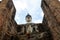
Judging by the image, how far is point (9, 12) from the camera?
36.4 ft

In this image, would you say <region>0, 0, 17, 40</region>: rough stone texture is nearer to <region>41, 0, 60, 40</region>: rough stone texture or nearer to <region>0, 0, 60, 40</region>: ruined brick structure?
<region>0, 0, 60, 40</region>: ruined brick structure

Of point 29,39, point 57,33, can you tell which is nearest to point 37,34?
point 29,39

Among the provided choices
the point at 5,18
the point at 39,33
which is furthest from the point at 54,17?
the point at 5,18

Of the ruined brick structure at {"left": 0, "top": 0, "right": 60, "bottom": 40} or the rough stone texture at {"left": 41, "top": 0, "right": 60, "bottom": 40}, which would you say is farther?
the ruined brick structure at {"left": 0, "top": 0, "right": 60, "bottom": 40}

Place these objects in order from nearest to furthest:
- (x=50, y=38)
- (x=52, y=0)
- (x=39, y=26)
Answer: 1. (x=50, y=38)
2. (x=52, y=0)
3. (x=39, y=26)

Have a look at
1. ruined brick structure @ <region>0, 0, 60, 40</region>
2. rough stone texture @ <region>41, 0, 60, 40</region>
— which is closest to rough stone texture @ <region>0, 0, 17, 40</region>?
ruined brick structure @ <region>0, 0, 60, 40</region>

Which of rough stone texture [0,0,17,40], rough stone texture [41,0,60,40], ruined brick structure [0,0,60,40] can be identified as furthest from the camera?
rough stone texture [0,0,17,40]

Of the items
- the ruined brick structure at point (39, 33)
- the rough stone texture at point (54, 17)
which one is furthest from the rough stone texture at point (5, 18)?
the rough stone texture at point (54, 17)

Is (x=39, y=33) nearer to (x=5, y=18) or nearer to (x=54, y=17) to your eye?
(x=54, y=17)

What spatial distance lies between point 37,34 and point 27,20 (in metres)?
1.77

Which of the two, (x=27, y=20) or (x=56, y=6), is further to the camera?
(x=27, y=20)

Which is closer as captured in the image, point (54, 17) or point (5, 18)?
point (54, 17)

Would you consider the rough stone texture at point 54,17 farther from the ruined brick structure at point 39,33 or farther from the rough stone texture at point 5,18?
the rough stone texture at point 5,18

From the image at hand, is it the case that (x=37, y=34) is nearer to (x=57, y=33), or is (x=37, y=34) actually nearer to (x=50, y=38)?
(x=50, y=38)
